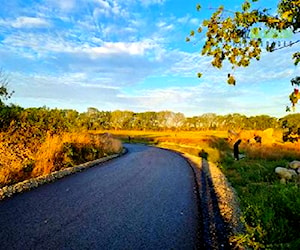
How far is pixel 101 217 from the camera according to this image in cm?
777

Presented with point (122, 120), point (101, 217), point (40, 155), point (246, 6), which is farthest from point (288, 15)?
point (122, 120)

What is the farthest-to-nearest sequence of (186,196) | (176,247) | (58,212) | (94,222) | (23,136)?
(23,136) → (186,196) → (58,212) → (94,222) → (176,247)

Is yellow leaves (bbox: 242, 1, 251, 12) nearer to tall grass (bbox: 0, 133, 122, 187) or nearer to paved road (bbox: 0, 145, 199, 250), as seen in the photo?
paved road (bbox: 0, 145, 199, 250)

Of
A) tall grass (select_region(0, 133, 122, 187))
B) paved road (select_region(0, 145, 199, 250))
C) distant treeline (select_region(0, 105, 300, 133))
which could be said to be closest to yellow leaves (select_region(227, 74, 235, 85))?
distant treeline (select_region(0, 105, 300, 133))

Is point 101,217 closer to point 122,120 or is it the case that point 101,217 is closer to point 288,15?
point 288,15

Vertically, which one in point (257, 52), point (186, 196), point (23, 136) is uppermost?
point (257, 52)

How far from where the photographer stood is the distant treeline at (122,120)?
50.1 ft

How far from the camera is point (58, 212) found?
26.5ft

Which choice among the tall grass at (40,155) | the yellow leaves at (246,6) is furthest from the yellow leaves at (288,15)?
the tall grass at (40,155)

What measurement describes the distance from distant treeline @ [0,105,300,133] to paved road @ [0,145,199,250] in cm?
298

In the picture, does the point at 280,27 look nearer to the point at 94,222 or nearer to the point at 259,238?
the point at 259,238

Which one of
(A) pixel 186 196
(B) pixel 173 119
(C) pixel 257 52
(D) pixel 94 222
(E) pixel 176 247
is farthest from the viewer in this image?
(B) pixel 173 119

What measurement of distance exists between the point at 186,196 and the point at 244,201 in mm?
1829

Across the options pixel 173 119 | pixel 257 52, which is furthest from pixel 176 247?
pixel 173 119
